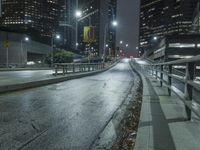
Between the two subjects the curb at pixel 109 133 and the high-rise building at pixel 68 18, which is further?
the high-rise building at pixel 68 18

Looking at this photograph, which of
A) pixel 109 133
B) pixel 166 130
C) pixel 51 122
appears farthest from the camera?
pixel 51 122

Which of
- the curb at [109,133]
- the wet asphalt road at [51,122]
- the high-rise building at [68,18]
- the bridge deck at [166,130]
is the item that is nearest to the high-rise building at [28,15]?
the high-rise building at [68,18]

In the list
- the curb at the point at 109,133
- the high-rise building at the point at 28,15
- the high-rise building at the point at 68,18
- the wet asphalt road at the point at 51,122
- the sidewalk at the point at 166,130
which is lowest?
the curb at the point at 109,133

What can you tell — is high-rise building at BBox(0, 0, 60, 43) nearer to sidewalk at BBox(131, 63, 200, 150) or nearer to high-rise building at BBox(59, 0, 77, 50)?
high-rise building at BBox(59, 0, 77, 50)

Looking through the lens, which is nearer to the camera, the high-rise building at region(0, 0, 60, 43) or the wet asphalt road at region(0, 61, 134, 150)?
the wet asphalt road at region(0, 61, 134, 150)

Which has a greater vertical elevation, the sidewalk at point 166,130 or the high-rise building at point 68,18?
the high-rise building at point 68,18

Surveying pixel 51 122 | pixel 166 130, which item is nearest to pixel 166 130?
pixel 166 130

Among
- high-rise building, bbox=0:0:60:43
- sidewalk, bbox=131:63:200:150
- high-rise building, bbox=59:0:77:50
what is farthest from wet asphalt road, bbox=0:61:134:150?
high-rise building, bbox=0:0:60:43

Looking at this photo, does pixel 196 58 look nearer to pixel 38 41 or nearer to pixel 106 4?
pixel 106 4

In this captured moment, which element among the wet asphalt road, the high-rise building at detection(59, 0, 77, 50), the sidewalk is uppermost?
the high-rise building at detection(59, 0, 77, 50)

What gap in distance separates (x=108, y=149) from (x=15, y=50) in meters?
72.1

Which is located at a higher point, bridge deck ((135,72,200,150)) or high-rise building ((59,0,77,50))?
high-rise building ((59,0,77,50))

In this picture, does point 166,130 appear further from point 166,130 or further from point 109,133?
point 109,133

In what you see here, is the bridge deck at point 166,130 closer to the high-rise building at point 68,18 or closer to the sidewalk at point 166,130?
the sidewalk at point 166,130
